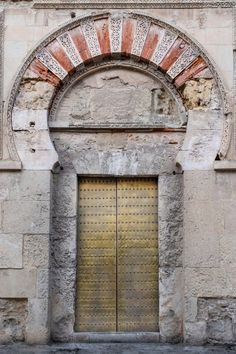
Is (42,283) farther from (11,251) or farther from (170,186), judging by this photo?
(170,186)

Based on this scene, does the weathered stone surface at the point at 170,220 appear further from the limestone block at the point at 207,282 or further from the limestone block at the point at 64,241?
the limestone block at the point at 64,241

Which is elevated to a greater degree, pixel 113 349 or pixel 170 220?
pixel 170 220

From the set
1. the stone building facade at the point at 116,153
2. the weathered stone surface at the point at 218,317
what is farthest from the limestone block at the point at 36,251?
the weathered stone surface at the point at 218,317

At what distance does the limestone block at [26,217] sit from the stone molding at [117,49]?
1.08m

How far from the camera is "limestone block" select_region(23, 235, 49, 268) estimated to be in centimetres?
627

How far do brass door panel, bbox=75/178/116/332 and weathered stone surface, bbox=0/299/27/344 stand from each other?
62 centimetres

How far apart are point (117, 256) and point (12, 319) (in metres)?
1.31

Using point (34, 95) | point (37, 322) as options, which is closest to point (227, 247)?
point (37, 322)

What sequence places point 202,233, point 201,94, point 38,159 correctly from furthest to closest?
point 201,94
point 38,159
point 202,233

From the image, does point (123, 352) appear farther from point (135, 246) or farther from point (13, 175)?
point (13, 175)

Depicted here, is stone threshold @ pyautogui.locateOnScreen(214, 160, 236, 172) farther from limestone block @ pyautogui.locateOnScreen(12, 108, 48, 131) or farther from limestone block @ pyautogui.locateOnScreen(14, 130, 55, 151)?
limestone block @ pyautogui.locateOnScreen(12, 108, 48, 131)

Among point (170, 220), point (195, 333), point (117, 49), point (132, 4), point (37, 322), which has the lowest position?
point (195, 333)

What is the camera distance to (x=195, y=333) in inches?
244

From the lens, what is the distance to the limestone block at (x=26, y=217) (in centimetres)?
633
